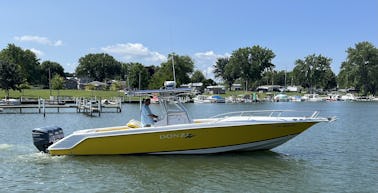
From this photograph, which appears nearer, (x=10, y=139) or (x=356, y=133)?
(x=10, y=139)

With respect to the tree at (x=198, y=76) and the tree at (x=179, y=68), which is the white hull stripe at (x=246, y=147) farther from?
the tree at (x=198, y=76)

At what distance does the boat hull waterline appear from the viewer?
587 inches

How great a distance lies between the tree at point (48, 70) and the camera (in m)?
140

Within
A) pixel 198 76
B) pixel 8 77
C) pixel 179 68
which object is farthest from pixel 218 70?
pixel 8 77

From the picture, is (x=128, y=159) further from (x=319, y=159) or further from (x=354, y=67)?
(x=354, y=67)

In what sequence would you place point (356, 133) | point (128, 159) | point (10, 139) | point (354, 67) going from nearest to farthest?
point (128, 159) < point (10, 139) < point (356, 133) < point (354, 67)

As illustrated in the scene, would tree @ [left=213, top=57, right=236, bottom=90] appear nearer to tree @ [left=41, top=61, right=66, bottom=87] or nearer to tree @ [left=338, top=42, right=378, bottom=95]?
tree @ [left=338, top=42, right=378, bottom=95]

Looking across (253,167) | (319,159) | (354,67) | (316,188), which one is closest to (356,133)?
(319,159)

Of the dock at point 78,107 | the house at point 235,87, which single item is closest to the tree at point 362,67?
the house at point 235,87

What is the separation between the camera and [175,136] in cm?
1500

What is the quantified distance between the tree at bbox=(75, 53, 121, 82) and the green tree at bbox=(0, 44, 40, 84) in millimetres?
35633

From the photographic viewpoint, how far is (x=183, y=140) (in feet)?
49.6

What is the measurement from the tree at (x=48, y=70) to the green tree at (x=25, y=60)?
2.78m

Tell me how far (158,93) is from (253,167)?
464cm
